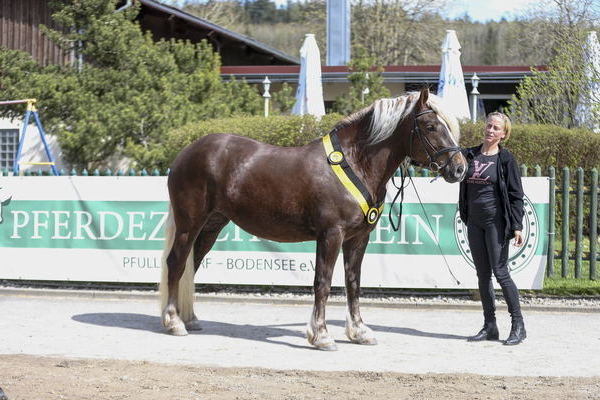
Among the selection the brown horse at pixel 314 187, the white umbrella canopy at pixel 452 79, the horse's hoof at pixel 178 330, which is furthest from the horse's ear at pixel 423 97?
the white umbrella canopy at pixel 452 79

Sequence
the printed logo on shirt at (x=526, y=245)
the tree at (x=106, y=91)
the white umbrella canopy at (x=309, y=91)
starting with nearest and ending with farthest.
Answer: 1. the printed logo on shirt at (x=526, y=245)
2. the tree at (x=106, y=91)
3. the white umbrella canopy at (x=309, y=91)

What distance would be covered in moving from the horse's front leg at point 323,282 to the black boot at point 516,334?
1.67 metres

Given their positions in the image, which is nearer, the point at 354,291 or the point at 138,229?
the point at 354,291

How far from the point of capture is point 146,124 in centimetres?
1894

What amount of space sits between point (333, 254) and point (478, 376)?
1882 mm

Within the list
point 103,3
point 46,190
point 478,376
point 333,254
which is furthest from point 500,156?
point 103,3

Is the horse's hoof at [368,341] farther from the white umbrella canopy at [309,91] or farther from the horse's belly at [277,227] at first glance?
the white umbrella canopy at [309,91]

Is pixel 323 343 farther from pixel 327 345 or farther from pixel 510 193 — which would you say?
pixel 510 193

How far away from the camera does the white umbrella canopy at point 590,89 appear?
1812 centimetres

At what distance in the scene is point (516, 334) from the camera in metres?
8.56

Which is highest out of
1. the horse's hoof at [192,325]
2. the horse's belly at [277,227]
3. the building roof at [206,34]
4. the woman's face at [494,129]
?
the building roof at [206,34]

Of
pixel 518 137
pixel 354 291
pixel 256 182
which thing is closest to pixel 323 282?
pixel 354 291

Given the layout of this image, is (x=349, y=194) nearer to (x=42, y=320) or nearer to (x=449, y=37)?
(x=42, y=320)

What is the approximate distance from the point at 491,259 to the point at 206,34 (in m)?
24.2
